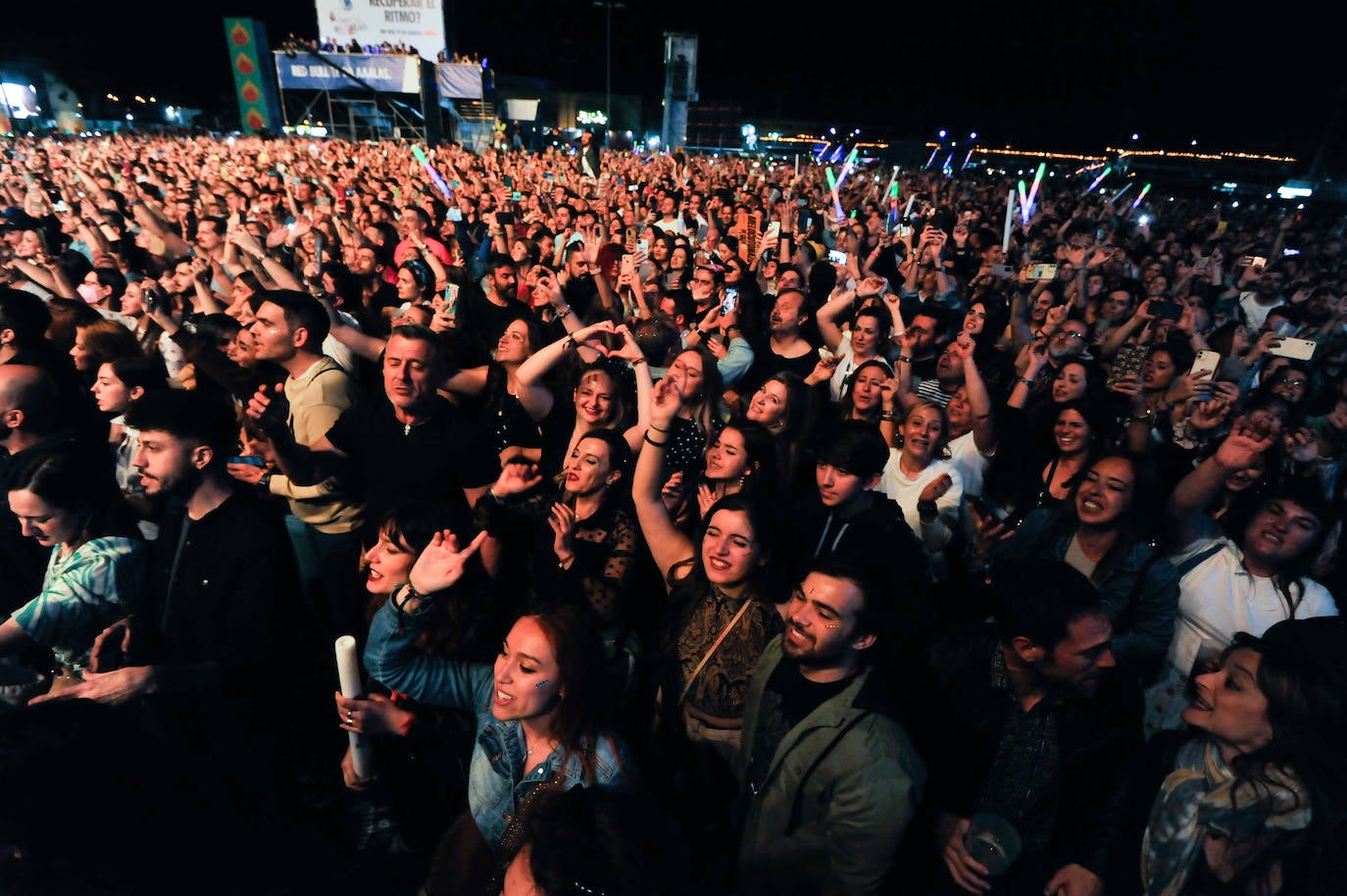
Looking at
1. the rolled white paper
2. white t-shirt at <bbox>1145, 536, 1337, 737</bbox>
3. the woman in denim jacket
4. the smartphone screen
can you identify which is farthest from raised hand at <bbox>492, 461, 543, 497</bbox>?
the smartphone screen

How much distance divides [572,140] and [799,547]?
4446 cm

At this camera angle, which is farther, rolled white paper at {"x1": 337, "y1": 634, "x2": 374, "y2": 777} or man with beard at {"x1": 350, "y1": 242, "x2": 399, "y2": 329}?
man with beard at {"x1": 350, "y1": 242, "x2": 399, "y2": 329}

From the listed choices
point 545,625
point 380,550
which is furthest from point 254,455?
point 545,625

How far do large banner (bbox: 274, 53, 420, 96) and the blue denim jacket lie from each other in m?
34.4

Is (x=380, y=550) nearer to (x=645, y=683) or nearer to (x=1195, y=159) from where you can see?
(x=645, y=683)

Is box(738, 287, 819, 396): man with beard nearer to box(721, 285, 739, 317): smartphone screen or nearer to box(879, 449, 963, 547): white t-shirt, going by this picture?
box(721, 285, 739, 317): smartphone screen

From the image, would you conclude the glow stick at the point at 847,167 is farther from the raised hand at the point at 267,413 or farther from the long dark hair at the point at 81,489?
the long dark hair at the point at 81,489

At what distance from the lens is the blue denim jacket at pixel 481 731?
76.7 inches

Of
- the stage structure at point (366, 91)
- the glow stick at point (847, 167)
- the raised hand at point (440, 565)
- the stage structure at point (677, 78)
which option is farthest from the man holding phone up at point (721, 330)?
the stage structure at point (677, 78)

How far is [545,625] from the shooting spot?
2.00 metres

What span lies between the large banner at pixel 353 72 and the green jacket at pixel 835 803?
35115 millimetres

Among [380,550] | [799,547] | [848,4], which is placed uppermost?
[848,4]

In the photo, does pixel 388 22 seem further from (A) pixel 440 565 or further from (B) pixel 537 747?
(B) pixel 537 747

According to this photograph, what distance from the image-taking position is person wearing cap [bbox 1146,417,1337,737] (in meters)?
2.48
